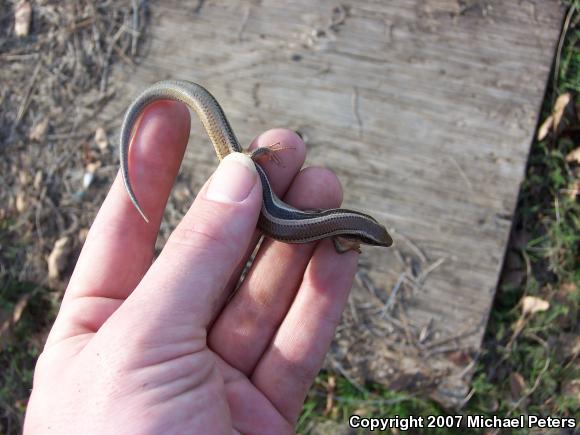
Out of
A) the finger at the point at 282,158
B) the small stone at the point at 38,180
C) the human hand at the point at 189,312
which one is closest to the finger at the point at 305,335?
the human hand at the point at 189,312

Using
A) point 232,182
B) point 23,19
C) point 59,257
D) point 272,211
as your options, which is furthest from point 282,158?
point 23,19

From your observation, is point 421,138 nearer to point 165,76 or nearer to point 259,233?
point 259,233

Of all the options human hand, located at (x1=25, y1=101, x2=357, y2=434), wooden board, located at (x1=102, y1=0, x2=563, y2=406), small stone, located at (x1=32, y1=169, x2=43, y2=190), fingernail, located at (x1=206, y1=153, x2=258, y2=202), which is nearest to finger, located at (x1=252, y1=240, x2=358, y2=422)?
human hand, located at (x1=25, y1=101, x2=357, y2=434)

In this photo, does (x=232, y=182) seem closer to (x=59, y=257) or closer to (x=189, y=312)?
(x=189, y=312)

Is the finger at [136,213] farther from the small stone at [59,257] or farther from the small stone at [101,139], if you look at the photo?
the small stone at [59,257]

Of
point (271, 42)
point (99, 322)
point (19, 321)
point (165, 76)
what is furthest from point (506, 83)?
point (19, 321)

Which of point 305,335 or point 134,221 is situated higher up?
point 134,221
